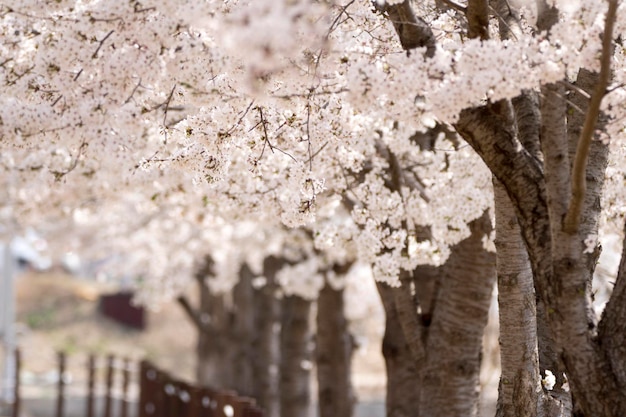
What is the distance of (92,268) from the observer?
5022cm

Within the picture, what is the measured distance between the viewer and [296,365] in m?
15.4

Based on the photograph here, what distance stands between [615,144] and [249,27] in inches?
127

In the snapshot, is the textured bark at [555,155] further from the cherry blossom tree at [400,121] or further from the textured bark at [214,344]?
the textured bark at [214,344]

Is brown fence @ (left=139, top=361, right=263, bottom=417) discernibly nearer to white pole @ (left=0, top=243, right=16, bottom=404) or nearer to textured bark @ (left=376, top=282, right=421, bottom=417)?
textured bark @ (left=376, top=282, right=421, bottom=417)

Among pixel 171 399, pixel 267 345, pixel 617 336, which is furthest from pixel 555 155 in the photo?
pixel 267 345

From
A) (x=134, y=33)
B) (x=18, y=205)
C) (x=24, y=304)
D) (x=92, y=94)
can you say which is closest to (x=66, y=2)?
(x=92, y=94)

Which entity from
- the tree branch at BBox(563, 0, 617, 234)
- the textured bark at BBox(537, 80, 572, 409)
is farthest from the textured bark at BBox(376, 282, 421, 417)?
the tree branch at BBox(563, 0, 617, 234)

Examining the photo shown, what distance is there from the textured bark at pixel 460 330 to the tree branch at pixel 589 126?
332 centimetres

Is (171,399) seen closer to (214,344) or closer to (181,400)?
(181,400)

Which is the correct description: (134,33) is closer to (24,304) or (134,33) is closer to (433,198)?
(433,198)

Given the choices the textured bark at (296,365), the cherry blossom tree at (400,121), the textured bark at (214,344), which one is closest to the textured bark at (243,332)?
the textured bark at (214,344)

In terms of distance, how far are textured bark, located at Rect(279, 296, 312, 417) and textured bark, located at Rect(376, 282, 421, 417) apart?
5179mm

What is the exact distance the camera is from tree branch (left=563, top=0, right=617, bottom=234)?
15.1 ft

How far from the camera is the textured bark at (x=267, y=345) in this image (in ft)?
58.2
